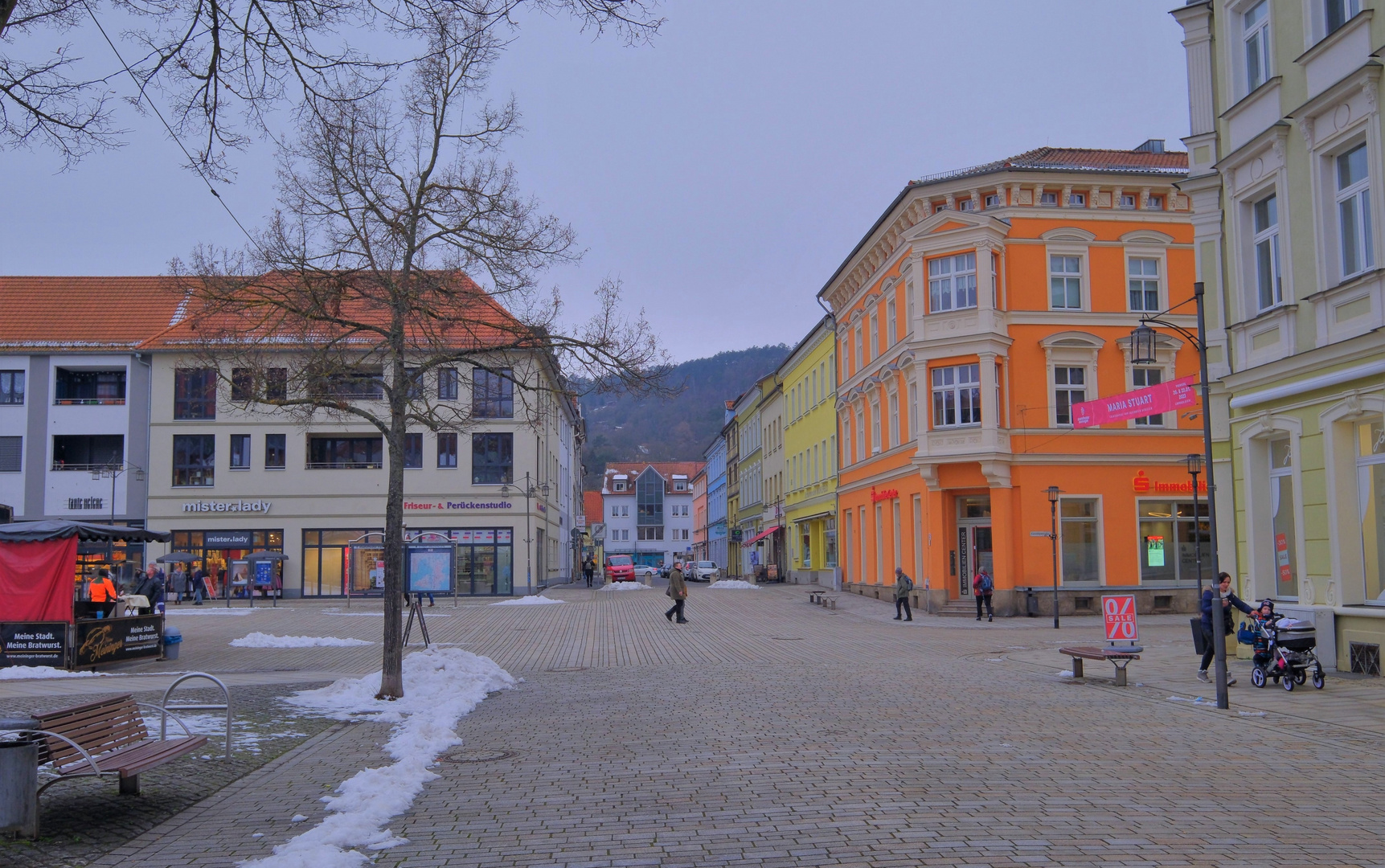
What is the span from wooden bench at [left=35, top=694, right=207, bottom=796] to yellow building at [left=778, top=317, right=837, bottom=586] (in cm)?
4020

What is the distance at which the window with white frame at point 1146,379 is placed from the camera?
111ft

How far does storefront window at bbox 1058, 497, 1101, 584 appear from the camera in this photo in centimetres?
3309

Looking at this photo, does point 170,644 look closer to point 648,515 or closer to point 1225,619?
point 1225,619

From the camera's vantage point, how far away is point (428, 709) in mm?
12984

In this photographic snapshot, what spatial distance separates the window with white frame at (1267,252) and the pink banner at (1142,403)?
2.71 meters

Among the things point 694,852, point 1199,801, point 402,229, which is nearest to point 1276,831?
point 1199,801

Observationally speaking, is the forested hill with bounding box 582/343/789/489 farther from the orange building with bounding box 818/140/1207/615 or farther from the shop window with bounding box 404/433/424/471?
the orange building with bounding box 818/140/1207/615

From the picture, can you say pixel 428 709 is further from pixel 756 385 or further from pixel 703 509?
pixel 703 509

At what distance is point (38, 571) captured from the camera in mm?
17438

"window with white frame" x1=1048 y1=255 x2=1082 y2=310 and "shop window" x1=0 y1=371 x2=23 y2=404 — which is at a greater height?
"window with white frame" x1=1048 y1=255 x2=1082 y2=310

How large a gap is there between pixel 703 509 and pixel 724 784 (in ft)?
362

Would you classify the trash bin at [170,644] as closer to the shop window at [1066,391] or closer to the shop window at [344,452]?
the shop window at [1066,391]

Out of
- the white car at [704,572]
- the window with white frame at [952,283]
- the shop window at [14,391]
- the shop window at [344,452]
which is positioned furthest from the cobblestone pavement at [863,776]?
the white car at [704,572]

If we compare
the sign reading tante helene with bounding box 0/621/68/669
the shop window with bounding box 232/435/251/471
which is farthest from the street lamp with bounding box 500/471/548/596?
the sign reading tante helene with bounding box 0/621/68/669
